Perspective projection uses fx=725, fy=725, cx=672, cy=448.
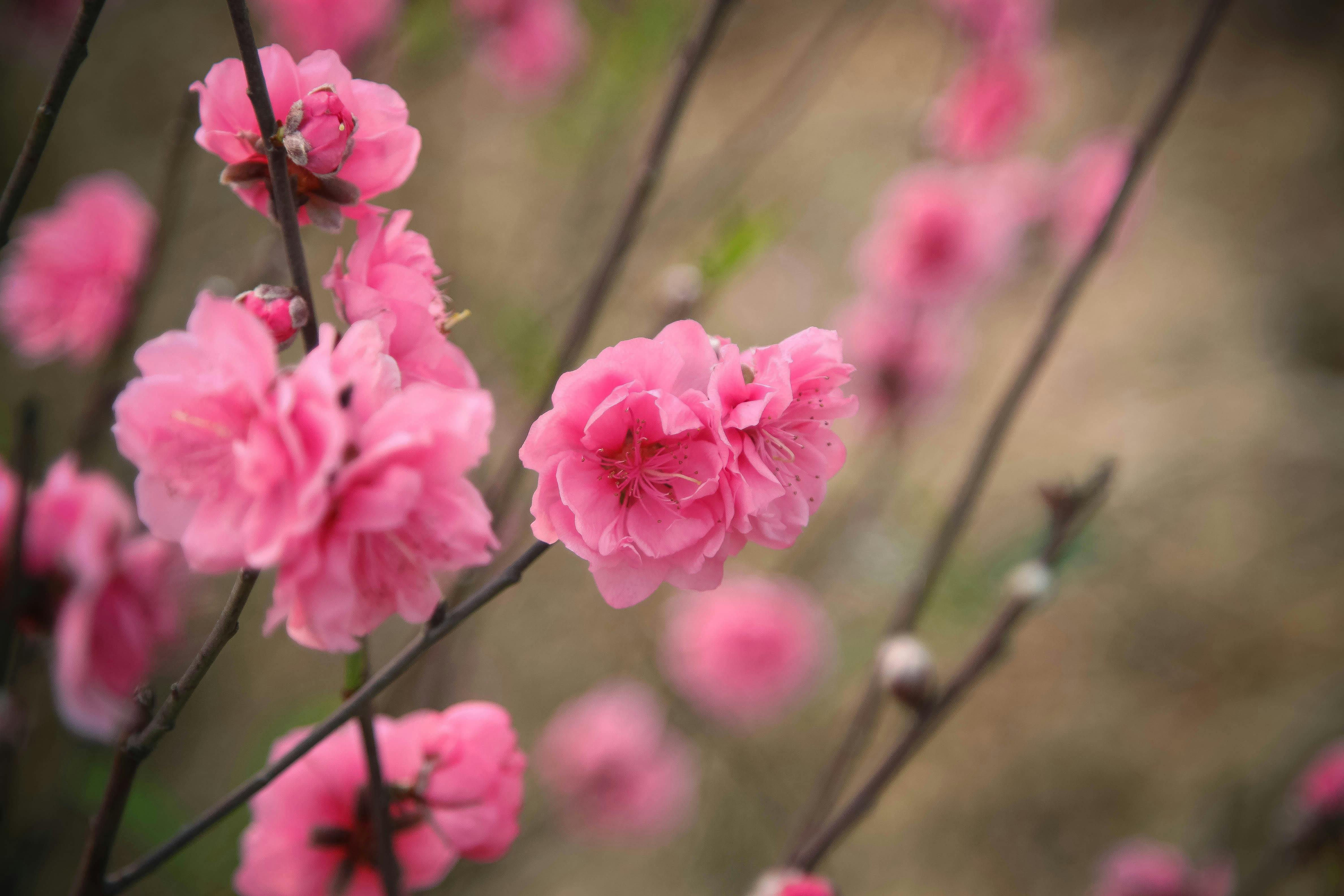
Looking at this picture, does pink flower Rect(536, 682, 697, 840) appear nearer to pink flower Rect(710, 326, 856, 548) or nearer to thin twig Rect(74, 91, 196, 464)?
thin twig Rect(74, 91, 196, 464)

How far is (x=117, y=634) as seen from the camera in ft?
1.51

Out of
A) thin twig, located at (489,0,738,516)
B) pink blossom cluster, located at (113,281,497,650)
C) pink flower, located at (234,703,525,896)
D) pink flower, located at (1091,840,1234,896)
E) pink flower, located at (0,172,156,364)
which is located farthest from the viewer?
pink flower, located at (1091,840,1234,896)

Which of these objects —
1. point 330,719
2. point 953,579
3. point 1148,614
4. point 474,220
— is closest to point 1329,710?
point 1148,614

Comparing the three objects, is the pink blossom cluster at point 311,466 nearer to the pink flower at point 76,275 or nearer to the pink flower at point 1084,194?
the pink flower at point 76,275

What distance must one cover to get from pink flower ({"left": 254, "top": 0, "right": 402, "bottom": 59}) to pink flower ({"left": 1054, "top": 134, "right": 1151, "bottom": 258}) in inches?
40.6

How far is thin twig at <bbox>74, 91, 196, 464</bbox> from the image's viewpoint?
51cm

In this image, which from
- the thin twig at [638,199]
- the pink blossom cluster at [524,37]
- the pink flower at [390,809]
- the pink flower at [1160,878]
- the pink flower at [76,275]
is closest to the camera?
the pink flower at [390,809]

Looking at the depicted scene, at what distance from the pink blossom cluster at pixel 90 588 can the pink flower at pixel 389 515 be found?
269 mm

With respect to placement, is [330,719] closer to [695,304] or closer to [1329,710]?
[695,304]

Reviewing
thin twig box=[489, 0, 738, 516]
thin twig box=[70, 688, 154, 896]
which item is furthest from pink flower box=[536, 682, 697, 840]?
thin twig box=[70, 688, 154, 896]

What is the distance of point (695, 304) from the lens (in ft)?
1.52

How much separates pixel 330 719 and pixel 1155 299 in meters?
2.18

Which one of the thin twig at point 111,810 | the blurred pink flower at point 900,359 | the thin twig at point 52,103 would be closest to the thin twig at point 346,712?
the thin twig at point 111,810

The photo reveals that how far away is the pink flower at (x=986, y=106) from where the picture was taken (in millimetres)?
1044
